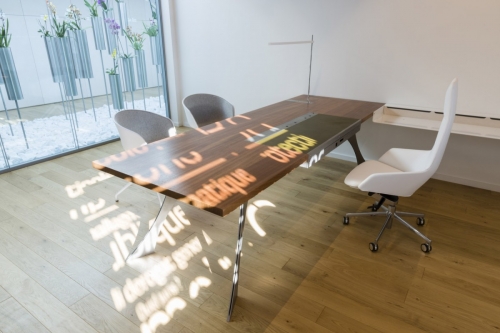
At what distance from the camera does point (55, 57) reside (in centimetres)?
358

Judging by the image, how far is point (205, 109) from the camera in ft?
11.2

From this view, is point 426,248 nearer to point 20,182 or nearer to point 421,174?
point 421,174

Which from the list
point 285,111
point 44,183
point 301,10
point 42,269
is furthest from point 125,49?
point 42,269

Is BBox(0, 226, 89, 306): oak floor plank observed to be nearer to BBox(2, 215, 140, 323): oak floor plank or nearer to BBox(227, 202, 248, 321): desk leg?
BBox(2, 215, 140, 323): oak floor plank

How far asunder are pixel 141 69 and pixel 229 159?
11.0 ft

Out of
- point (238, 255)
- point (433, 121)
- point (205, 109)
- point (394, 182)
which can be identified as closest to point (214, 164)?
point (238, 255)

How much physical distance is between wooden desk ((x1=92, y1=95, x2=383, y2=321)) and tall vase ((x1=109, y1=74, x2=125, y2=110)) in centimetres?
237

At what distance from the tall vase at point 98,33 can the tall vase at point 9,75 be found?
3.13 ft

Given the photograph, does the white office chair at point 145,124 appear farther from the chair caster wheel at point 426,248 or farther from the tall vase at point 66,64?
the chair caster wheel at point 426,248

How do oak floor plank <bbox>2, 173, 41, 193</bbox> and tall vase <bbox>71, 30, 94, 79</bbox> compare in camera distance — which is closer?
oak floor plank <bbox>2, 173, 41, 193</bbox>

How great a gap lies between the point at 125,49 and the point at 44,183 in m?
2.03

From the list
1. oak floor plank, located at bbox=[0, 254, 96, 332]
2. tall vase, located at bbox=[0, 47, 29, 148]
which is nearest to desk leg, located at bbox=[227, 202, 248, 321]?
oak floor plank, located at bbox=[0, 254, 96, 332]

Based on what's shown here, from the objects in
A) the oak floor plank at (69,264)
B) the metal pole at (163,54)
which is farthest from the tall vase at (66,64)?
the oak floor plank at (69,264)

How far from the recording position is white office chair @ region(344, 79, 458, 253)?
2.00 m
